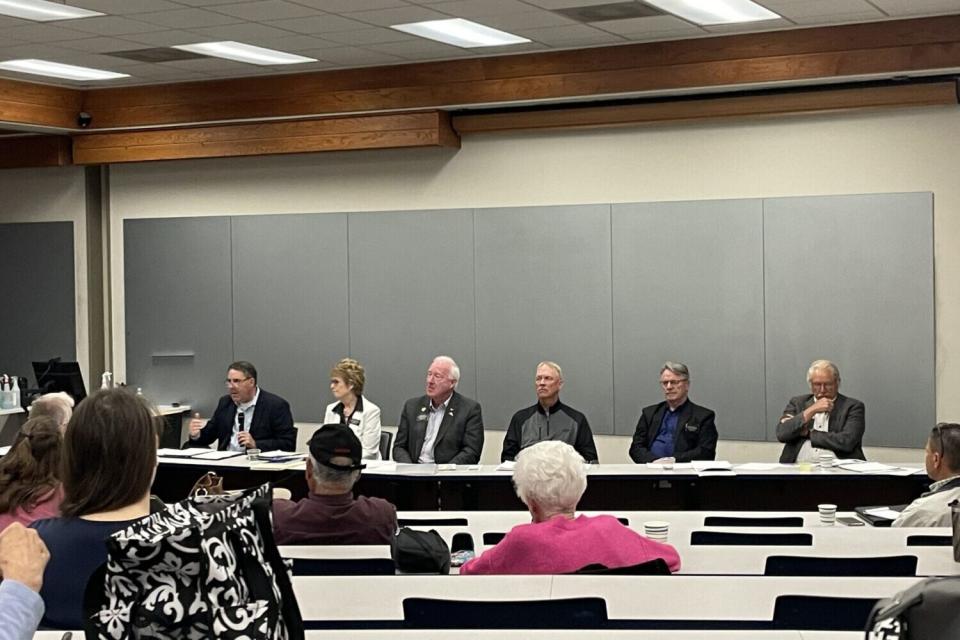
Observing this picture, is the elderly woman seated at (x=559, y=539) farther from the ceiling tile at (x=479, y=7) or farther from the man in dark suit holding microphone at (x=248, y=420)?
the man in dark suit holding microphone at (x=248, y=420)

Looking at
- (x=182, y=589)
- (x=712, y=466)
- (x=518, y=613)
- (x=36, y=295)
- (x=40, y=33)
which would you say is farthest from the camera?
(x=36, y=295)

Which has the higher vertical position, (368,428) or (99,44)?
(99,44)

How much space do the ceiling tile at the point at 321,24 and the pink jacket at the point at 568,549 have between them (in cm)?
477

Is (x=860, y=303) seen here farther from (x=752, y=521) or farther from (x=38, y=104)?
(x=38, y=104)

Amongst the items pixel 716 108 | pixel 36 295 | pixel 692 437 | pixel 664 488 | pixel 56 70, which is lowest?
pixel 664 488

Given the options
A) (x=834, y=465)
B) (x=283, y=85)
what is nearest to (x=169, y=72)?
(x=283, y=85)

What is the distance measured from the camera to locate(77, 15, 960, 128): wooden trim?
8617 mm

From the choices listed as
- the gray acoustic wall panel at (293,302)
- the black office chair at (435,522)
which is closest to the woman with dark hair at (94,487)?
the black office chair at (435,522)

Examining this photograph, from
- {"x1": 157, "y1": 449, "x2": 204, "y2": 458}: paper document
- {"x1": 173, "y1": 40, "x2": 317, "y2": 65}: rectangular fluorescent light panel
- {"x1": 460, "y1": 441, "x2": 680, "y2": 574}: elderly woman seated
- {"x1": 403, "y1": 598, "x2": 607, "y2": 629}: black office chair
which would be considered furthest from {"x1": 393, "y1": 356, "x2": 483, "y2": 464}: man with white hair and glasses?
{"x1": 403, "y1": 598, "x2": 607, "y2": 629}: black office chair

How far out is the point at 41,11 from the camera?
312 inches

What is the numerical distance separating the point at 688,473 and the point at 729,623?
4.38m

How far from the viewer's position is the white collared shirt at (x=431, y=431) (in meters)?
8.84

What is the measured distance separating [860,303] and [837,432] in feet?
4.58

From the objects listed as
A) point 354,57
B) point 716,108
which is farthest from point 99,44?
point 716,108
